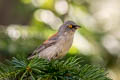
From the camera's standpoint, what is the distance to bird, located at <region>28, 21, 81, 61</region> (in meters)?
6.21

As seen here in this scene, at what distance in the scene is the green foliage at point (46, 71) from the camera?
12.7 feet

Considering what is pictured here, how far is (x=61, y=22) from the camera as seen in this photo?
8922mm

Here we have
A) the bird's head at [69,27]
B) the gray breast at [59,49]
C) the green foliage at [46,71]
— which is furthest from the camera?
the bird's head at [69,27]

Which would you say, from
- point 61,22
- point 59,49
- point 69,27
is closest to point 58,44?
point 59,49

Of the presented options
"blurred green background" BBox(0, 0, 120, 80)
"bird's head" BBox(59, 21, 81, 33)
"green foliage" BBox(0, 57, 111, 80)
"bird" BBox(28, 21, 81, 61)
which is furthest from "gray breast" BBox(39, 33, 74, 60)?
"green foliage" BBox(0, 57, 111, 80)

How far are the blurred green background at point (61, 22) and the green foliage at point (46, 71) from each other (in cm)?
164

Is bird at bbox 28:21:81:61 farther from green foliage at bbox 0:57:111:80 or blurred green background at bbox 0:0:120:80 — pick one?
green foliage at bbox 0:57:111:80

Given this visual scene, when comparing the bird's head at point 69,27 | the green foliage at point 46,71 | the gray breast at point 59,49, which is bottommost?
the green foliage at point 46,71

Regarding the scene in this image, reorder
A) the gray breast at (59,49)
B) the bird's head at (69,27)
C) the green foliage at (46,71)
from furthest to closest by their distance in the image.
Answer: the bird's head at (69,27)
the gray breast at (59,49)
the green foliage at (46,71)

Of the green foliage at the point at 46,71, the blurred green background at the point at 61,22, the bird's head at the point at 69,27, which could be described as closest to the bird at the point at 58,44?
the bird's head at the point at 69,27

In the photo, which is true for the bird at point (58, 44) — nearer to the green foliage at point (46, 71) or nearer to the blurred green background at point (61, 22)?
the blurred green background at point (61, 22)

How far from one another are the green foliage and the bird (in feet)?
6.55

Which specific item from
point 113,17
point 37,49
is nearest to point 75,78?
point 37,49

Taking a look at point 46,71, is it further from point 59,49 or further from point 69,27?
point 69,27
